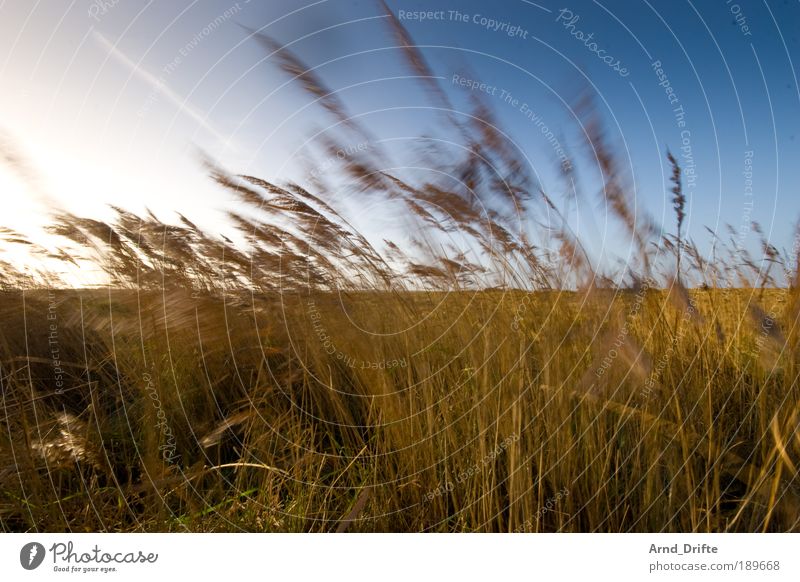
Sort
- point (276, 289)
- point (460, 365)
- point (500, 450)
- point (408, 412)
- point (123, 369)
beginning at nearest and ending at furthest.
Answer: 1. point (500, 450)
2. point (408, 412)
3. point (460, 365)
4. point (276, 289)
5. point (123, 369)

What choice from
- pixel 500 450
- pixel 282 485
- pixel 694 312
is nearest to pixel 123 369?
pixel 282 485

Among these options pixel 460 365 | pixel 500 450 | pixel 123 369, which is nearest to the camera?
pixel 500 450

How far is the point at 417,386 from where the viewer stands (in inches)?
55.0

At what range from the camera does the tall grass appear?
128cm

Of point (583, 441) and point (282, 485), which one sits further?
point (282, 485)

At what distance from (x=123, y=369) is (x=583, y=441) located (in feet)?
4.97

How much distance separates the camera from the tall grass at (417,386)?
128cm

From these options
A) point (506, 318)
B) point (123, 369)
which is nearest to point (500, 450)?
point (506, 318)

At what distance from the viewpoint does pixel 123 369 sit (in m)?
1.75

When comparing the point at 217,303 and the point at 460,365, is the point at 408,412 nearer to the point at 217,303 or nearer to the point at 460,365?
the point at 460,365

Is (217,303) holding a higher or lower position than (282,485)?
higher
